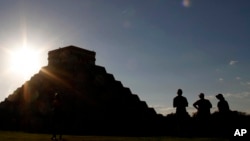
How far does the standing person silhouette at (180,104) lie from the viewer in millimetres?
18578

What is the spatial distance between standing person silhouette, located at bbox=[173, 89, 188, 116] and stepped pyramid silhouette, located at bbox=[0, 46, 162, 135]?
57.0 ft

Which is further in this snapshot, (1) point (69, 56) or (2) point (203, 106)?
(1) point (69, 56)

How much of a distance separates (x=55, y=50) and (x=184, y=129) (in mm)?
36782

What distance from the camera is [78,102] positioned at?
40656 mm

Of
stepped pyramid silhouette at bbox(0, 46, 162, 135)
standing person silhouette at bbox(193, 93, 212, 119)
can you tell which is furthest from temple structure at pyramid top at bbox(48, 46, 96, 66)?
standing person silhouette at bbox(193, 93, 212, 119)

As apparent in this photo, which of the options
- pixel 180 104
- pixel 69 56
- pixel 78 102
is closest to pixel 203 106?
pixel 180 104

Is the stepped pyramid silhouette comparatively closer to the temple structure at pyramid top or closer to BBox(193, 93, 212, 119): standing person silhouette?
the temple structure at pyramid top

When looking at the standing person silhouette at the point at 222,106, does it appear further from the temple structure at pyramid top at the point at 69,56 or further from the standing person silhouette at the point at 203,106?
the temple structure at pyramid top at the point at 69,56

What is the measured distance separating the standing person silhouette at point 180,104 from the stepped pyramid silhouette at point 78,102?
1737 centimetres

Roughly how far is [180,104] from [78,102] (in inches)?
942

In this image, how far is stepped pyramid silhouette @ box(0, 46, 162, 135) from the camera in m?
37.9

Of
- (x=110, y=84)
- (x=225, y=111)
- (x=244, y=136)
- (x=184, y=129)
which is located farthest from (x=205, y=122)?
(x=110, y=84)

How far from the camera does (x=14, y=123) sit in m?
42.8

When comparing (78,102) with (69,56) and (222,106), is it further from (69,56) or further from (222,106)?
(222,106)
